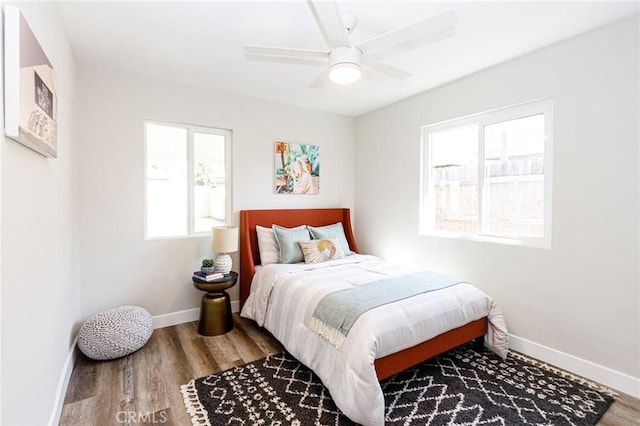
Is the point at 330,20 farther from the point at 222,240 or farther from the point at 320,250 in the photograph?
the point at 320,250

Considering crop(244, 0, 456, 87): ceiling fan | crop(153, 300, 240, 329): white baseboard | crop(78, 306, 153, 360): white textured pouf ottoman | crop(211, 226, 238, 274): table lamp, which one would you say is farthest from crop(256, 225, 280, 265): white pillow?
crop(244, 0, 456, 87): ceiling fan

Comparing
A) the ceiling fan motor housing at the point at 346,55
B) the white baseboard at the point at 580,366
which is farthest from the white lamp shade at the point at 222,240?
the white baseboard at the point at 580,366

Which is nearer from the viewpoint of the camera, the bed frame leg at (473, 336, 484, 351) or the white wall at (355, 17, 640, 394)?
the white wall at (355, 17, 640, 394)

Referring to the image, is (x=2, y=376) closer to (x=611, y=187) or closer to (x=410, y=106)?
(x=611, y=187)

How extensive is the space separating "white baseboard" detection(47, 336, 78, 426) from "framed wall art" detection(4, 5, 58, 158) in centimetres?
143

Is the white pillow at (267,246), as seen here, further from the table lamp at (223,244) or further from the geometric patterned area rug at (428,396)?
the geometric patterned area rug at (428,396)

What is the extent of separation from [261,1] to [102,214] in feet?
7.65

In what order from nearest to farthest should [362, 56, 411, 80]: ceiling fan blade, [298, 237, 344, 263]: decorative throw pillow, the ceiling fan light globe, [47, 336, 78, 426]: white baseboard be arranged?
1. [47, 336, 78, 426]: white baseboard
2. the ceiling fan light globe
3. [362, 56, 411, 80]: ceiling fan blade
4. [298, 237, 344, 263]: decorative throw pillow

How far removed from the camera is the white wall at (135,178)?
280 centimetres

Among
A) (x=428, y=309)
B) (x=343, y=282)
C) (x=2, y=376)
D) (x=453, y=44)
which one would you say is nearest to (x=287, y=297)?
(x=343, y=282)

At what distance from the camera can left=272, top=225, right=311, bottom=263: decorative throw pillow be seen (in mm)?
3353

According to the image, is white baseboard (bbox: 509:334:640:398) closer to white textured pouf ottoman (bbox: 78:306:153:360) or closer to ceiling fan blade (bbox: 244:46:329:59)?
ceiling fan blade (bbox: 244:46:329:59)

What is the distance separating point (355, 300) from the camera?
2168 mm

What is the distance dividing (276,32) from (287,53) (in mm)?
537
